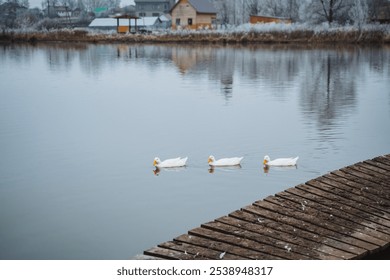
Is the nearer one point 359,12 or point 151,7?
point 359,12

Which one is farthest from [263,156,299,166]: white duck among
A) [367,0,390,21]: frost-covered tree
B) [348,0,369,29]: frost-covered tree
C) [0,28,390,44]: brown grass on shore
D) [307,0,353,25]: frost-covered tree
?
[367,0,390,21]: frost-covered tree

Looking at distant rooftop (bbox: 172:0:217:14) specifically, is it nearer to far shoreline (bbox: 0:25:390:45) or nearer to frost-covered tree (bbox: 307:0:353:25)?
far shoreline (bbox: 0:25:390:45)

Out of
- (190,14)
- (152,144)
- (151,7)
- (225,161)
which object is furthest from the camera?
(151,7)

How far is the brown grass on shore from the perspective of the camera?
41.4 metres

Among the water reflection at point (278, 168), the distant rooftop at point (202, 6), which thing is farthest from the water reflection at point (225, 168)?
the distant rooftop at point (202, 6)

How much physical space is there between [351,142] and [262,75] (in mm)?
12848

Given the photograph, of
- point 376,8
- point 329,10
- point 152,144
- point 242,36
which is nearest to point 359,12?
point 329,10

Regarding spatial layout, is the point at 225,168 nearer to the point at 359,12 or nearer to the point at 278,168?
the point at 278,168

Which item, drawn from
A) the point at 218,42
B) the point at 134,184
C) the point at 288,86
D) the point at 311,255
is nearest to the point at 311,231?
the point at 311,255

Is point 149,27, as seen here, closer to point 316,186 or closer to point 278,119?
point 278,119

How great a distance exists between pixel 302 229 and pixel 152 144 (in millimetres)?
6466

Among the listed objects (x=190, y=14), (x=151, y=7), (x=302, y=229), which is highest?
(x=151, y=7)

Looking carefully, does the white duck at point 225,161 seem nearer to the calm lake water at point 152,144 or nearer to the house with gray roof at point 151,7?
the calm lake water at point 152,144

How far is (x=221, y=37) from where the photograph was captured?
4500 cm
